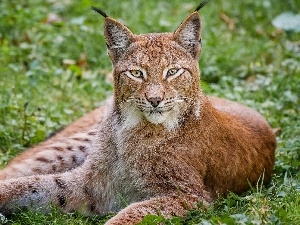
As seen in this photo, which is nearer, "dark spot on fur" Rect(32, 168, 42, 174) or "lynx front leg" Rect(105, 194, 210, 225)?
"lynx front leg" Rect(105, 194, 210, 225)

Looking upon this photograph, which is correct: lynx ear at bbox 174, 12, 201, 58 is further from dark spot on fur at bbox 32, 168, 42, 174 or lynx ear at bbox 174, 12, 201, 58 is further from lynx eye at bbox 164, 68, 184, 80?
dark spot on fur at bbox 32, 168, 42, 174

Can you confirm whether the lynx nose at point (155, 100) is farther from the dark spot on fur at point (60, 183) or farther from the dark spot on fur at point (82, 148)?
the dark spot on fur at point (82, 148)

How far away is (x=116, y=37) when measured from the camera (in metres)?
6.59

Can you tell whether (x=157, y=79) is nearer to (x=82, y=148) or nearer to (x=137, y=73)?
(x=137, y=73)

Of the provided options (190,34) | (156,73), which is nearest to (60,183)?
(156,73)

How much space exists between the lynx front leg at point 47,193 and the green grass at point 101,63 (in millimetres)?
130

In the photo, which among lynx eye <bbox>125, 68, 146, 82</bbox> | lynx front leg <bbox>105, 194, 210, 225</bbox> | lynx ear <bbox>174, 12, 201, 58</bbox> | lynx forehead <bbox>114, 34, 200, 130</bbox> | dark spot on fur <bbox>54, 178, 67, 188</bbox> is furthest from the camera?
dark spot on fur <bbox>54, 178, 67, 188</bbox>

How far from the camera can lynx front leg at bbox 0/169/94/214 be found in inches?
262

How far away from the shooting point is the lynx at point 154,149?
20.6 feet

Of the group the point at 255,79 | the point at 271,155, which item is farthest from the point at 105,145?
the point at 255,79

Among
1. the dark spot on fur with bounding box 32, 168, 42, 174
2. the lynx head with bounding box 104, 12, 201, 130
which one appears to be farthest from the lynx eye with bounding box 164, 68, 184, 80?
the dark spot on fur with bounding box 32, 168, 42, 174

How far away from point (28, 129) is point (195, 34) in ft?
8.49

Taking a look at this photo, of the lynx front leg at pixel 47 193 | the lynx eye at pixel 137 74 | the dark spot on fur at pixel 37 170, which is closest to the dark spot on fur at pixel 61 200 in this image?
the lynx front leg at pixel 47 193

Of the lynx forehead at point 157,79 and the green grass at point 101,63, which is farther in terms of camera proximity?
the green grass at point 101,63
